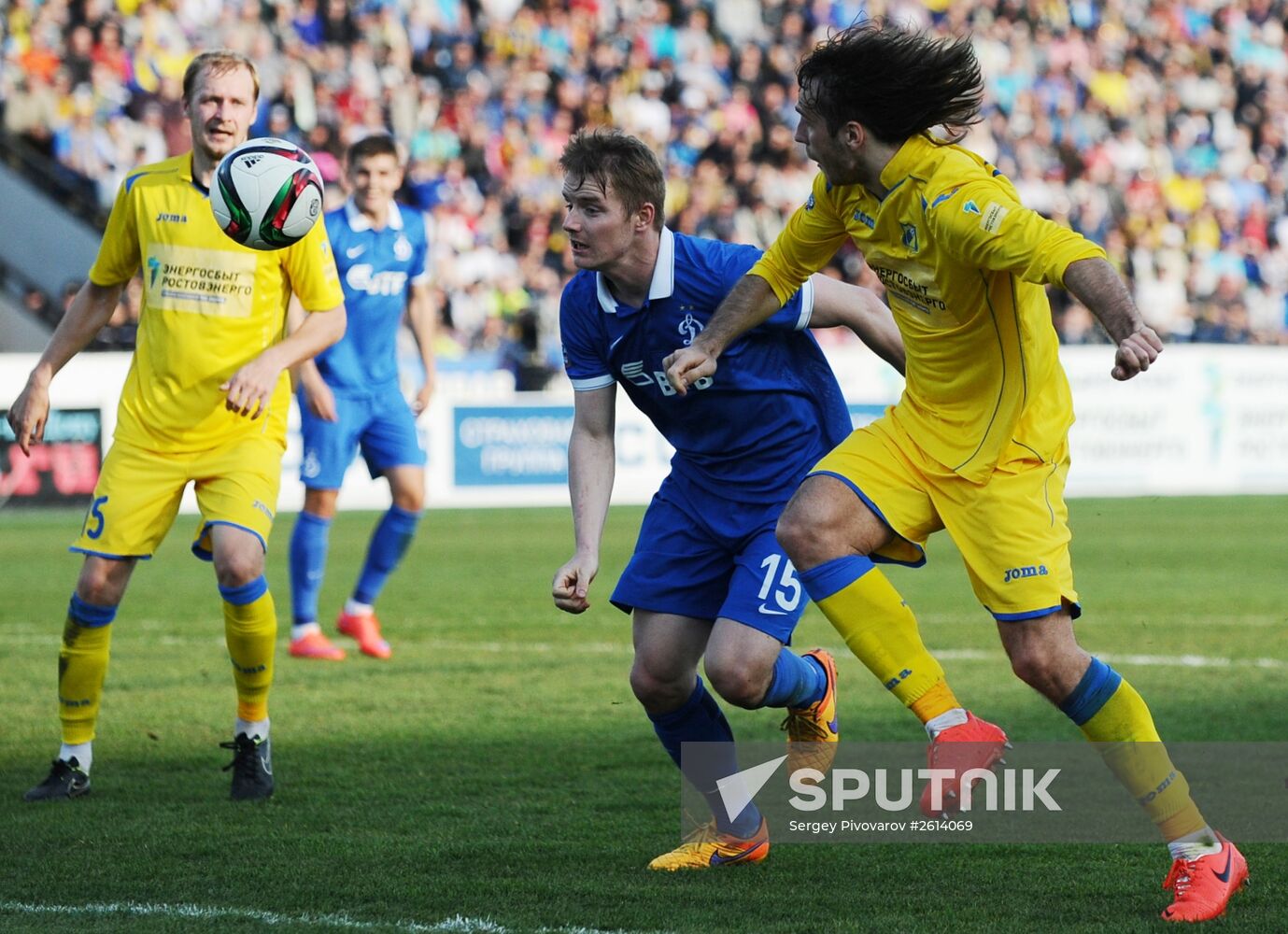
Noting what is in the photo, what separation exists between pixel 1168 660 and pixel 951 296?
194 inches

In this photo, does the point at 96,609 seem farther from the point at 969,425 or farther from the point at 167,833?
the point at 969,425

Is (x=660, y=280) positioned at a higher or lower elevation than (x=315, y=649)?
higher

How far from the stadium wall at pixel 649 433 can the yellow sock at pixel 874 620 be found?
41.1ft

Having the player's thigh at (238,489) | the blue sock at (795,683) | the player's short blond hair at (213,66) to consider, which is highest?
the player's short blond hair at (213,66)

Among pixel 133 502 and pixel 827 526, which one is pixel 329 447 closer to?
pixel 133 502

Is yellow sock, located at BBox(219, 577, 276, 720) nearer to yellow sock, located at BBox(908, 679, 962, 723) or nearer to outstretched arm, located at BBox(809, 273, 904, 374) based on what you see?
outstretched arm, located at BBox(809, 273, 904, 374)

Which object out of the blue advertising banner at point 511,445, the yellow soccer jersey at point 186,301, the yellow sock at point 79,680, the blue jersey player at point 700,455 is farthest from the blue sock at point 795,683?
the blue advertising banner at point 511,445

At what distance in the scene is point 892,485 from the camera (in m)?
4.56

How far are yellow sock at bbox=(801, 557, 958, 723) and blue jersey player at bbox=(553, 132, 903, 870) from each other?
0.41 meters

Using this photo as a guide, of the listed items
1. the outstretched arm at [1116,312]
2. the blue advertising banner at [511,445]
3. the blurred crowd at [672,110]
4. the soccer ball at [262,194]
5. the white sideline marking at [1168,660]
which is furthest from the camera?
the blurred crowd at [672,110]

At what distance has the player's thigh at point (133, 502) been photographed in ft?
18.9

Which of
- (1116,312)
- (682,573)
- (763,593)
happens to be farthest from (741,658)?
(1116,312)

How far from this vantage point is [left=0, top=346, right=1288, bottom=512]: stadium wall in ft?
54.4

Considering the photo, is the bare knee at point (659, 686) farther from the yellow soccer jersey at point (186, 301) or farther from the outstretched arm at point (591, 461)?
the yellow soccer jersey at point (186, 301)
